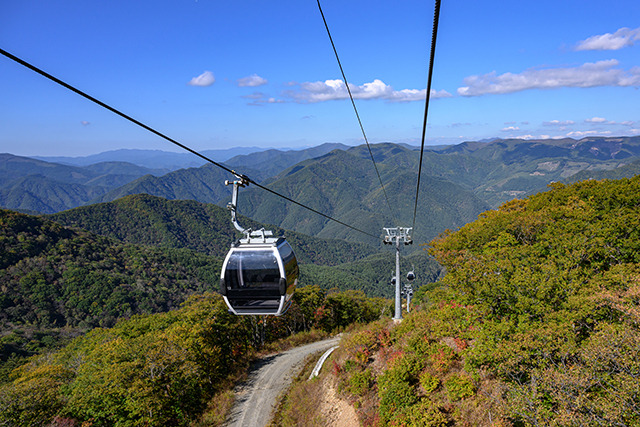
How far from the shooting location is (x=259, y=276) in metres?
9.43

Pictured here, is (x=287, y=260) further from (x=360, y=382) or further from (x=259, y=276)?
(x=360, y=382)

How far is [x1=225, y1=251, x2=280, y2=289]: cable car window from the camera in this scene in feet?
29.2

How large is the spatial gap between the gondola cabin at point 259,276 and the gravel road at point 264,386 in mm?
14682

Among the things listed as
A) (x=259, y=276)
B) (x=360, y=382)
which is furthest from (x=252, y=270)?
(x=360, y=382)

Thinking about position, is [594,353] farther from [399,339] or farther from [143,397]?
[143,397]

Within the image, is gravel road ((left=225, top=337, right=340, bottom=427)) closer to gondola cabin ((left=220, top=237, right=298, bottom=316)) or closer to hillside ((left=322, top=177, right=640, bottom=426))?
hillside ((left=322, top=177, right=640, bottom=426))

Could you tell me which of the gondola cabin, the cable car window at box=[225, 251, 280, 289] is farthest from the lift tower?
the cable car window at box=[225, 251, 280, 289]

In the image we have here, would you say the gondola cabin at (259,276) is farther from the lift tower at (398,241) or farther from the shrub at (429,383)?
the lift tower at (398,241)

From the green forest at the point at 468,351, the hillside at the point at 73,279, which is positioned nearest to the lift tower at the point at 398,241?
the green forest at the point at 468,351

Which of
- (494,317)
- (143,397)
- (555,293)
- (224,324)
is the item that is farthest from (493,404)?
(224,324)

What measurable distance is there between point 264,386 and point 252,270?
19.5m

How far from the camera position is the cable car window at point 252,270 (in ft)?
29.2

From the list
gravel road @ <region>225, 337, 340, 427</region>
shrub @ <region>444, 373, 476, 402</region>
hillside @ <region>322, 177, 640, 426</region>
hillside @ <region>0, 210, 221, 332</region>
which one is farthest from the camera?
hillside @ <region>0, 210, 221, 332</region>

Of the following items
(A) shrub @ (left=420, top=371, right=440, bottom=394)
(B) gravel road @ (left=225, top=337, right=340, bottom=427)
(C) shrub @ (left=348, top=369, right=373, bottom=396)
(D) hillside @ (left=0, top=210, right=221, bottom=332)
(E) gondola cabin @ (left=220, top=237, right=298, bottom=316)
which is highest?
(E) gondola cabin @ (left=220, top=237, right=298, bottom=316)
